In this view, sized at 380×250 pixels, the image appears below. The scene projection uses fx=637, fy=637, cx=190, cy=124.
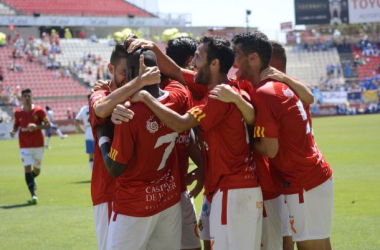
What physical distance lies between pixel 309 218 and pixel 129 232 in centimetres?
166

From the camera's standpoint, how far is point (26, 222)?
1191 cm

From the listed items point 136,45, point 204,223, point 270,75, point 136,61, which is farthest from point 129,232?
point 270,75

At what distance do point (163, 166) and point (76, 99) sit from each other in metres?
46.9

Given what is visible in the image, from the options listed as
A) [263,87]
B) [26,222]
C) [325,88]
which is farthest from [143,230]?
[325,88]

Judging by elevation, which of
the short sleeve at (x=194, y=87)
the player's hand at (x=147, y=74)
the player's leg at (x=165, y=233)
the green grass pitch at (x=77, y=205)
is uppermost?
the player's hand at (x=147, y=74)

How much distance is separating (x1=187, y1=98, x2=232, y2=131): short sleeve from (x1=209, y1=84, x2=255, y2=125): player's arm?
0.21ft

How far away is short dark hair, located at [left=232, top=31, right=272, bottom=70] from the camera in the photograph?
5.68 metres

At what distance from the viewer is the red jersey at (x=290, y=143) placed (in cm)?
566

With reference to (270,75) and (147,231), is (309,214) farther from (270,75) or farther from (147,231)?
(147,231)

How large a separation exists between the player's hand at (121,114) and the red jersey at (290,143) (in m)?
1.15

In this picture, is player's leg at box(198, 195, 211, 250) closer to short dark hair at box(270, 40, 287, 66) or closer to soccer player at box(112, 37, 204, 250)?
soccer player at box(112, 37, 204, 250)

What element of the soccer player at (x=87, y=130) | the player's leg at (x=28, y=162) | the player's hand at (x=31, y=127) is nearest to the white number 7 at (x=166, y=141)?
the player's leg at (x=28, y=162)

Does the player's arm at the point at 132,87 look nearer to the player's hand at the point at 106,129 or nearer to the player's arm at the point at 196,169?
the player's hand at the point at 106,129

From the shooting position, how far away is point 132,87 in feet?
17.4
